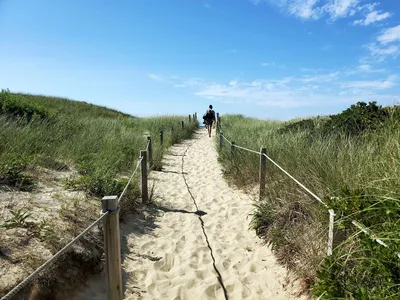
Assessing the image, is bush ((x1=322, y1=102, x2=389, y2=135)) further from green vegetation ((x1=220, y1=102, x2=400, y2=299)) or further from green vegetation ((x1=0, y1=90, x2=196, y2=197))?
green vegetation ((x1=0, y1=90, x2=196, y2=197))

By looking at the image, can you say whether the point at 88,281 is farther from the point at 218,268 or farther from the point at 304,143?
the point at 304,143

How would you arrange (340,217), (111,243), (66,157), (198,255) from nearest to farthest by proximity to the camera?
(111,243) → (340,217) → (198,255) → (66,157)

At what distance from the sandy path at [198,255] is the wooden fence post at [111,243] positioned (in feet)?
2.46

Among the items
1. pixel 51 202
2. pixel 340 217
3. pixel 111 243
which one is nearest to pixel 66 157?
pixel 51 202

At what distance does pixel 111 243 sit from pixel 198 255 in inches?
77.4

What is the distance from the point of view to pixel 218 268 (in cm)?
377

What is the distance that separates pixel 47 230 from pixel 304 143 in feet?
15.8

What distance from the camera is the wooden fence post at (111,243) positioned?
2.34 metres

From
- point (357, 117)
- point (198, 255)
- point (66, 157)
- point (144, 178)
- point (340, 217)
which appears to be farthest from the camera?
point (357, 117)

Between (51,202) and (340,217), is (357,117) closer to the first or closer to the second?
(340,217)

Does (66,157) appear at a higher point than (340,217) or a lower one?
lower

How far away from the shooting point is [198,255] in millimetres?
4074

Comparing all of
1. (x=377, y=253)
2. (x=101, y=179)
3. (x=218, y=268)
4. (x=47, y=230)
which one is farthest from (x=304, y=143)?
(x=47, y=230)

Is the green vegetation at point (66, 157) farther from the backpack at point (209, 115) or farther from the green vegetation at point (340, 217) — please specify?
the backpack at point (209, 115)
